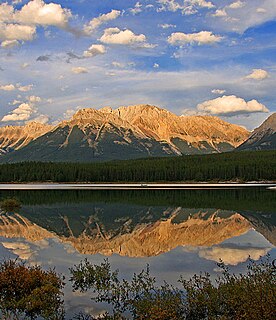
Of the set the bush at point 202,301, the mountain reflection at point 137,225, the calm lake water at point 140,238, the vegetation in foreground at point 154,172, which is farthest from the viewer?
the vegetation in foreground at point 154,172

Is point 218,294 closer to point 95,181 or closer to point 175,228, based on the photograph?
point 175,228

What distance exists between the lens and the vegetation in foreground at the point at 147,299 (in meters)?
15.8

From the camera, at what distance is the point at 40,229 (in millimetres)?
46875

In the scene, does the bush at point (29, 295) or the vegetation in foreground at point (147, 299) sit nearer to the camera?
the vegetation in foreground at point (147, 299)

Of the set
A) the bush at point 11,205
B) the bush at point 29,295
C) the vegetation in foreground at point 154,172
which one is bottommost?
the vegetation in foreground at point 154,172

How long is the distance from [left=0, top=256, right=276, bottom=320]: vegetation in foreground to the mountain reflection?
11.6 metres

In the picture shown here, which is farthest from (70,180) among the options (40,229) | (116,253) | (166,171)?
(116,253)

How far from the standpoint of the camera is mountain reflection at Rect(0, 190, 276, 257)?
3734 centimetres

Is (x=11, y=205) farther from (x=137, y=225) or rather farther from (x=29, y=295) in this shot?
(x=29, y=295)

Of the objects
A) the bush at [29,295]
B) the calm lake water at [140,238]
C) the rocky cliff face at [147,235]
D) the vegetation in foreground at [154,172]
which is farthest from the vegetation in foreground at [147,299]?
the vegetation in foreground at [154,172]

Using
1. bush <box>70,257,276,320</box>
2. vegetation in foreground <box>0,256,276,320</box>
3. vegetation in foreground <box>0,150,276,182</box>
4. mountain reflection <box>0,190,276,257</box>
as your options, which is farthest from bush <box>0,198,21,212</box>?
vegetation in foreground <box>0,150,276,182</box>

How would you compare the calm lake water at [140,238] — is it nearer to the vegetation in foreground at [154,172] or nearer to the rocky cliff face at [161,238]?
the rocky cliff face at [161,238]

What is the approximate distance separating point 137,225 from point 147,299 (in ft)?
103

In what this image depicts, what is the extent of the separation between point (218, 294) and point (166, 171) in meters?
156
